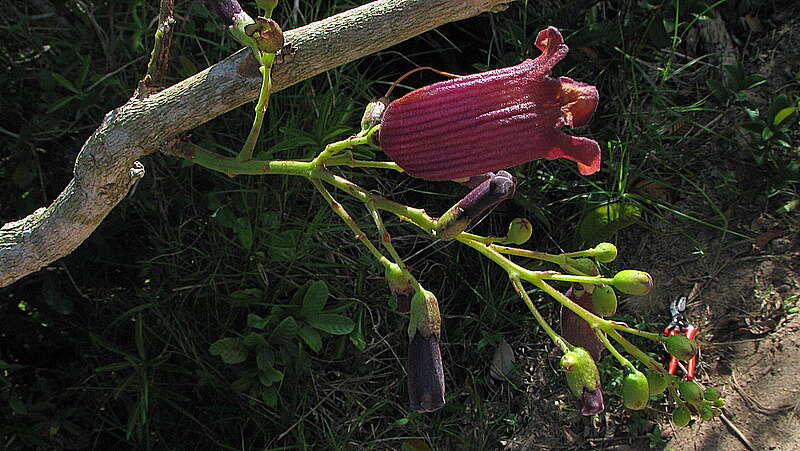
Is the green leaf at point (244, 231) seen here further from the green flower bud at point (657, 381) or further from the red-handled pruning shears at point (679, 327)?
the red-handled pruning shears at point (679, 327)

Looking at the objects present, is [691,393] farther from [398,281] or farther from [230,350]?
[230,350]

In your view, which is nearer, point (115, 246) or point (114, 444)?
point (115, 246)

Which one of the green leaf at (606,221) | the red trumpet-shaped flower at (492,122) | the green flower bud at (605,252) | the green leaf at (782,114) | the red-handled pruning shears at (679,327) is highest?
the red trumpet-shaped flower at (492,122)

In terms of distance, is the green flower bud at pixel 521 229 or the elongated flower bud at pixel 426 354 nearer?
the elongated flower bud at pixel 426 354

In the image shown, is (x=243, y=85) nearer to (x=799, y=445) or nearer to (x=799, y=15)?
(x=799, y=445)

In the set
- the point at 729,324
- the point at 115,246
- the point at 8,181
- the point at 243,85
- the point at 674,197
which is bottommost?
the point at 729,324

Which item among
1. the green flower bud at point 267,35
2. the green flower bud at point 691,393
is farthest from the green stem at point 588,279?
the green flower bud at point 267,35

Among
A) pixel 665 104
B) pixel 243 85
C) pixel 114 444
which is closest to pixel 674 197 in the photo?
pixel 665 104
